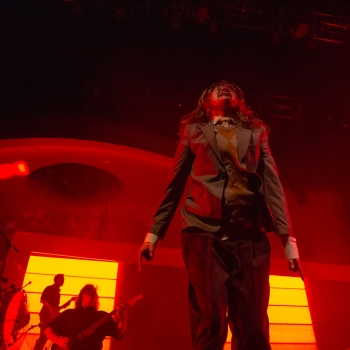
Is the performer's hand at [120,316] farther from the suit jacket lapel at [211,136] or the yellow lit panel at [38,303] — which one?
the suit jacket lapel at [211,136]

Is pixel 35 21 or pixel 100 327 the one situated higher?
pixel 35 21

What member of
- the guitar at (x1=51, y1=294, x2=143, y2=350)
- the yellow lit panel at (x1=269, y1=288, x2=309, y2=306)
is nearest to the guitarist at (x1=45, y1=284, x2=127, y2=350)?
the guitar at (x1=51, y1=294, x2=143, y2=350)

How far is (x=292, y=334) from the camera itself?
4.39 m

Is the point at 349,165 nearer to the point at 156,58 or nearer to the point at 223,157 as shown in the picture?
the point at 156,58

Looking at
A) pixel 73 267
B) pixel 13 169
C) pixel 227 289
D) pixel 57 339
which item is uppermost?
pixel 13 169

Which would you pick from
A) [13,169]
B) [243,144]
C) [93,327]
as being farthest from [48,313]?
[243,144]

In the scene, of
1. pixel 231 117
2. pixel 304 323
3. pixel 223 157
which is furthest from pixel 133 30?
pixel 304 323

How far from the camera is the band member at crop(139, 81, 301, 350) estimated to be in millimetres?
1064

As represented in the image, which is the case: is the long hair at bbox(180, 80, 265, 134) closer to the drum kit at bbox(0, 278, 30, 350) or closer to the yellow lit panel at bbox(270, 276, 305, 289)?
the drum kit at bbox(0, 278, 30, 350)

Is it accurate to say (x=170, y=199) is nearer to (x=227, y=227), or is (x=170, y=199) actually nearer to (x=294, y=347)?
(x=227, y=227)

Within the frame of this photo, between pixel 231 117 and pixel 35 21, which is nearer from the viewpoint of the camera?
pixel 231 117

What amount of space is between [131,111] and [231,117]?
3187 millimetres

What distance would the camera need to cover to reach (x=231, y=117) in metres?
1.61

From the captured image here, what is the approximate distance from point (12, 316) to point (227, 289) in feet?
11.0
